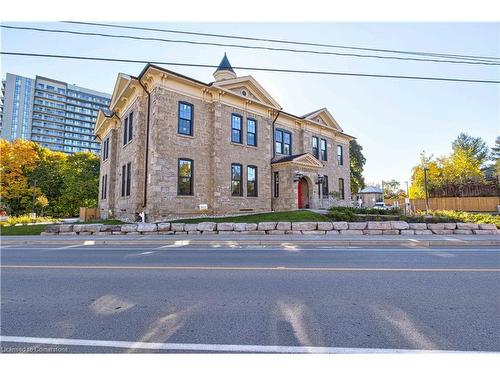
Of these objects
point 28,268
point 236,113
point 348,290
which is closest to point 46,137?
point 236,113

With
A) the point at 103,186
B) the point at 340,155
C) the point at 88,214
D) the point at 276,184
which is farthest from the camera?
the point at 340,155

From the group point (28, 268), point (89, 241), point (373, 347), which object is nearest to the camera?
point (373, 347)

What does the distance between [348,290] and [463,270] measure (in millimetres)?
3563

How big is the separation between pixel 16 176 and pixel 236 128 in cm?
3271

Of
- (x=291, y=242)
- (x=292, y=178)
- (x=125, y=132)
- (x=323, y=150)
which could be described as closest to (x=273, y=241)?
(x=291, y=242)

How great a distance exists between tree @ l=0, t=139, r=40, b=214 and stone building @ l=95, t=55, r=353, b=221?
16.8 meters

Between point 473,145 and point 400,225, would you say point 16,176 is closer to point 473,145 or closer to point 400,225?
point 400,225

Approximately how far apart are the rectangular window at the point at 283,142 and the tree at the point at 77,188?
27.8m

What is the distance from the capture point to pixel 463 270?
6051 mm

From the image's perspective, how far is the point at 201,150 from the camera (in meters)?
17.4

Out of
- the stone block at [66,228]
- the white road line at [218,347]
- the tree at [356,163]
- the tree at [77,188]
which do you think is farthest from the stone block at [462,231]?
the tree at [77,188]

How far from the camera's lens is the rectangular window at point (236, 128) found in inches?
754

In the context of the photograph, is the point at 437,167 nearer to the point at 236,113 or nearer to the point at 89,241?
the point at 236,113

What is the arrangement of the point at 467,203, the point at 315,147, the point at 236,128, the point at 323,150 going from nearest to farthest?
the point at 236,128 → the point at 315,147 → the point at 323,150 → the point at 467,203
